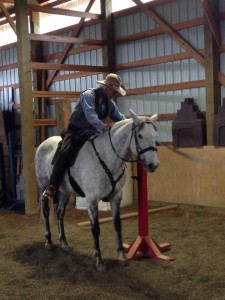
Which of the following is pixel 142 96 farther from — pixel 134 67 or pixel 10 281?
pixel 10 281

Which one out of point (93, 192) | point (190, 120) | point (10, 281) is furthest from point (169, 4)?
point (10, 281)

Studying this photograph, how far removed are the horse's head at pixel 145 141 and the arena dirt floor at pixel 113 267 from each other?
3.49 ft

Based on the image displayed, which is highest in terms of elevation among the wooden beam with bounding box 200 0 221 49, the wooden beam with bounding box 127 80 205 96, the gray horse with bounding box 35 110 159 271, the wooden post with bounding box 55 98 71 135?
the wooden beam with bounding box 200 0 221 49

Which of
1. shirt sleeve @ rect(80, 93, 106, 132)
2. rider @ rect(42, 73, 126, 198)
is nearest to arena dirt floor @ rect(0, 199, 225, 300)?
rider @ rect(42, 73, 126, 198)

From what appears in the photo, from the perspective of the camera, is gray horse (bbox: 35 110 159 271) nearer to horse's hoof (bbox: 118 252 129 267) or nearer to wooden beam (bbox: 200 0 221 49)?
horse's hoof (bbox: 118 252 129 267)

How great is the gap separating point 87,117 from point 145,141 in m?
0.70

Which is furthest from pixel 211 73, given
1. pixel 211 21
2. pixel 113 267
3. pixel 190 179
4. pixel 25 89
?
pixel 113 267

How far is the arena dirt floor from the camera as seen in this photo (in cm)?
384

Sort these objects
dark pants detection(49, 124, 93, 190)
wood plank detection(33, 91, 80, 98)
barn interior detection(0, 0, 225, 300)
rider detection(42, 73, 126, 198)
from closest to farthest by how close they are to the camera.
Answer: barn interior detection(0, 0, 225, 300), rider detection(42, 73, 126, 198), dark pants detection(49, 124, 93, 190), wood plank detection(33, 91, 80, 98)

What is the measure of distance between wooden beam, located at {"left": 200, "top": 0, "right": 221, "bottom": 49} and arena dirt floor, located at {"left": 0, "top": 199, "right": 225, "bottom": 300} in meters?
3.23

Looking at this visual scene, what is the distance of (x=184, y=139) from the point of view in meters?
8.02

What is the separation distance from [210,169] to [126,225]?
69.0 inches

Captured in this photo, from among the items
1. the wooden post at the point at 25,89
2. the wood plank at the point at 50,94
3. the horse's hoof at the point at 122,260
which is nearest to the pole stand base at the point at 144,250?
the horse's hoof at the point at 122,260

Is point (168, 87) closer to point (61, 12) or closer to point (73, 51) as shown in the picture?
point (61, 12)
